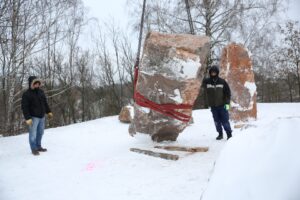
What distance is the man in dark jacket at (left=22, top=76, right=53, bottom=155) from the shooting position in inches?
272

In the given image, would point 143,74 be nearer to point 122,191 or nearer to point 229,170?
point 122,191

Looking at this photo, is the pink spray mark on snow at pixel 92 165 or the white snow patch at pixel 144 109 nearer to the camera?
the pink spray mark on snow at pixel 92 165

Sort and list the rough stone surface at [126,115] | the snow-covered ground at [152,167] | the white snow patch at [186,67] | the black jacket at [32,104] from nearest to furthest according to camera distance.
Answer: the snow-covered ground at [152,167] < the white snow patch at [186,67] < the black jacket at [32,104] < the rough stone surface at [126,115]

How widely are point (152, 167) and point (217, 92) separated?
2.19 metres

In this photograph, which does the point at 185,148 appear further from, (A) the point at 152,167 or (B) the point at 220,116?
(B) the point at 220,116

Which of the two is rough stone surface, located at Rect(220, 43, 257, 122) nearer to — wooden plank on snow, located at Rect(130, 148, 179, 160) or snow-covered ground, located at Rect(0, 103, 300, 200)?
snow-covered ground, located at Rect(0, 103, 300, 200)

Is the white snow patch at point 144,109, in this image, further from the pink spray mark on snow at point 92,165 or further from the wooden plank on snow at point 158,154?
the pink spray mark on snow at point 92,165

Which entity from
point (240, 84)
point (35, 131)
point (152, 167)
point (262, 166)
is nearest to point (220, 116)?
point (152, 167)

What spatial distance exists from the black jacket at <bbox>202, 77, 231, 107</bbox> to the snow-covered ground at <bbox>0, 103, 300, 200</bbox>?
29.1 inches

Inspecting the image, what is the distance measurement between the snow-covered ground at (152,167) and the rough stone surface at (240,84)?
34.7 inches

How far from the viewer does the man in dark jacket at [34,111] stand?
690 cm

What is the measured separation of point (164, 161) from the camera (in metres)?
5.52

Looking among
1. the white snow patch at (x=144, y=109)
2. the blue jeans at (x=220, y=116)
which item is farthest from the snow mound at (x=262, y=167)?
the blue jeans at (x=220, y=116)

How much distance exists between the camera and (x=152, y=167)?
5.33 m
